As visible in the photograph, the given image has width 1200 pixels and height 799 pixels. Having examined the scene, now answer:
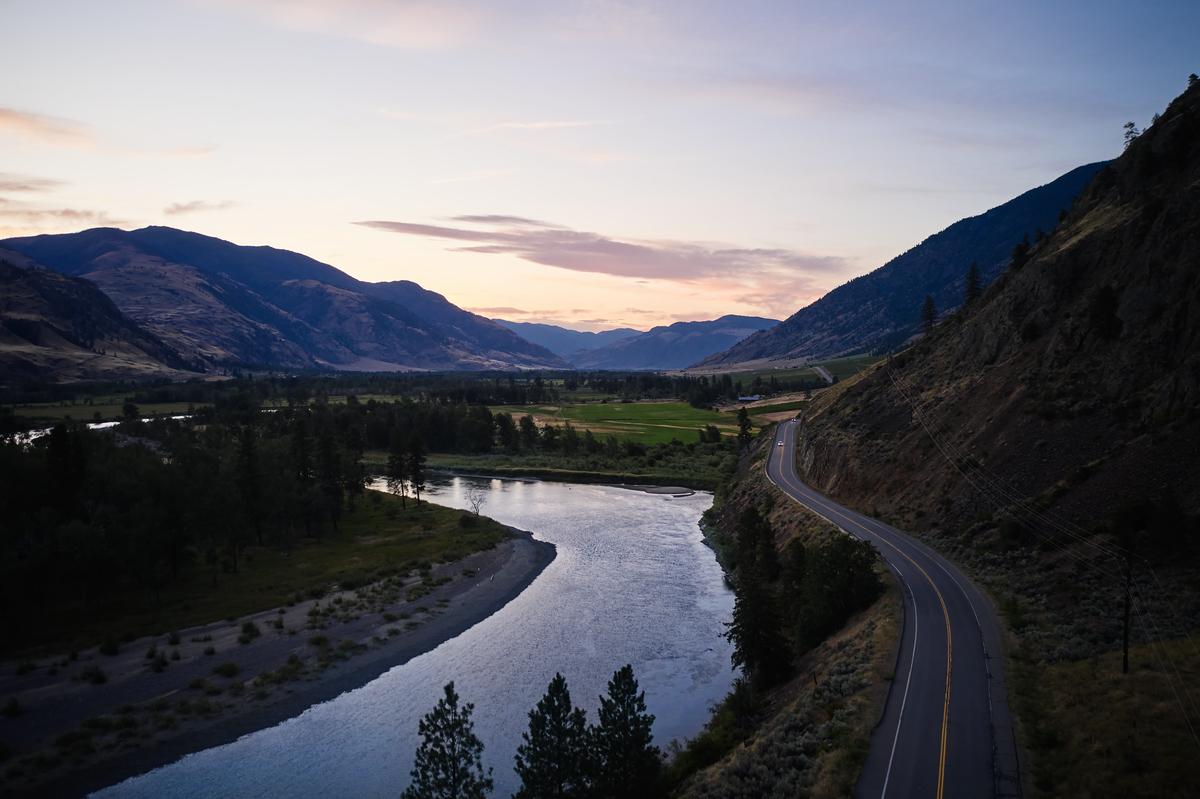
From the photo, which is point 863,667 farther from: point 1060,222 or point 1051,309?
point 1060,222

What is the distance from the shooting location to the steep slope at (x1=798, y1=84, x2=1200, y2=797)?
99.9 ft

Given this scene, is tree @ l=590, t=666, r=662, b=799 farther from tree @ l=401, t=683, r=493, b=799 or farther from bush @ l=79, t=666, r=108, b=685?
bush @ l=79, t=666, r=108, b=685

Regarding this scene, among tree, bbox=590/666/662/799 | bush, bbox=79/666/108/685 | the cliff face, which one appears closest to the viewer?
tree, bbox=590/666/662/799

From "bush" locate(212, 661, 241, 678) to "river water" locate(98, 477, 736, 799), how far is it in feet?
24.6

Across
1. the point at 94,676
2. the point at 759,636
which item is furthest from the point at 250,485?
the point at 759,636

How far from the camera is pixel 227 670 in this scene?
47562mm

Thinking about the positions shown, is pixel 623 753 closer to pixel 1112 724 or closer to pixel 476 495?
pixel 1112 724

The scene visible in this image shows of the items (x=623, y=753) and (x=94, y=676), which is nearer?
(x=623, y=753)

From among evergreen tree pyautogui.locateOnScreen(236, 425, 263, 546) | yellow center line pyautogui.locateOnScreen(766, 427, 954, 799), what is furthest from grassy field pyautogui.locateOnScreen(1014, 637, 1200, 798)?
evergreen tree pyautogui.locateOnScreen(236, 425, 263, 546)

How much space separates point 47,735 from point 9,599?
19.8m

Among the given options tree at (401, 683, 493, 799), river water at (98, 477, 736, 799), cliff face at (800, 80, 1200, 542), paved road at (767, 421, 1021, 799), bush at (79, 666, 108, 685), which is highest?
cliff face at (800, 80, 1200, 542)

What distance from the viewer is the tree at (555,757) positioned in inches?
1144

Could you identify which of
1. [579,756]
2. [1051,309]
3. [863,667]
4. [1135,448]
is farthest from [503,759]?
[1051,309]

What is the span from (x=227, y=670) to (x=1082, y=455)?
65.1 meters
